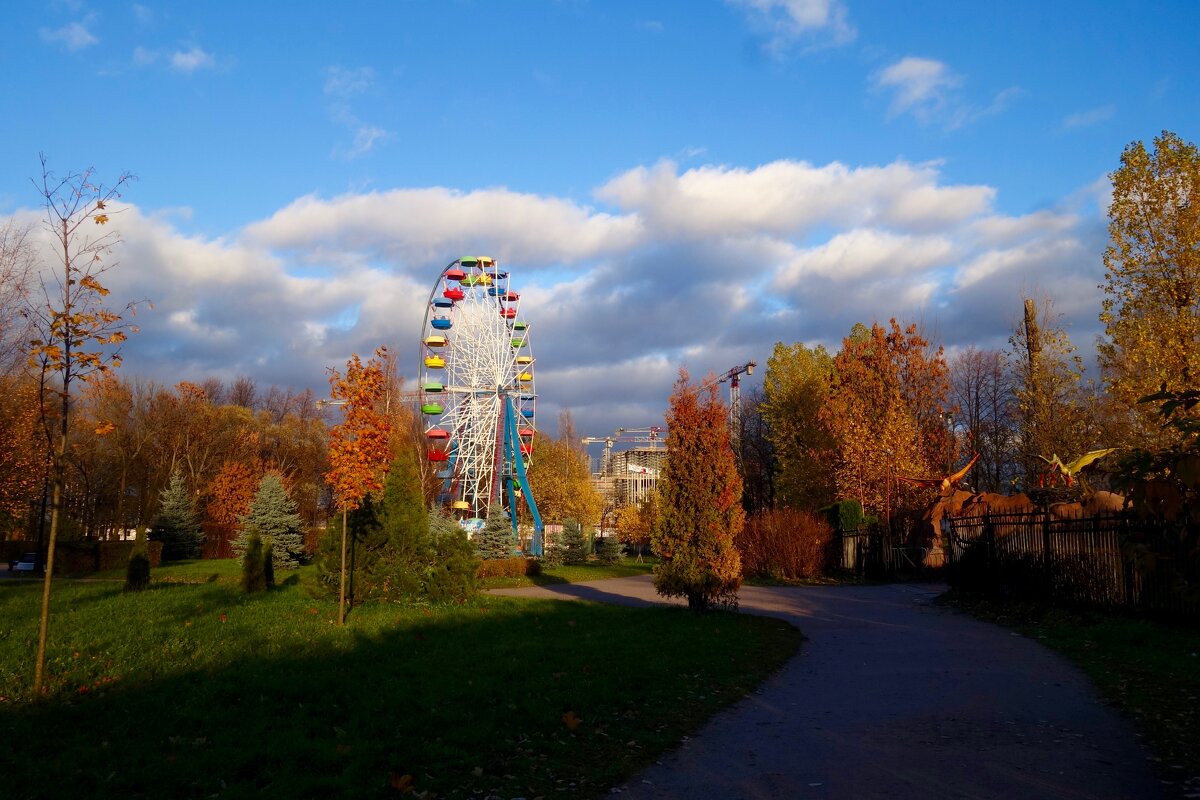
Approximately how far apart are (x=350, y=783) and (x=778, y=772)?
2876 millimetres

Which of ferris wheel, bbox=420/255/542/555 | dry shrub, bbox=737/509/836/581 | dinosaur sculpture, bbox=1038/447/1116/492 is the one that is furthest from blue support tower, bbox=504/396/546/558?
dinosaur sculpture, bbox=1038/447/1116/492

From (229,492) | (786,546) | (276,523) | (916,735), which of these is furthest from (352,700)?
(229,492)

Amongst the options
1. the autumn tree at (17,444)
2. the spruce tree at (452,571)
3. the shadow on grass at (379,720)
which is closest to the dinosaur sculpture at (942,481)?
the spruce tree at (452,571)

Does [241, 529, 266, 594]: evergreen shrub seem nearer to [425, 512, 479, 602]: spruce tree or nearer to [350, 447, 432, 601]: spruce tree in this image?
[350, 447, 432, 601]: spruce tree

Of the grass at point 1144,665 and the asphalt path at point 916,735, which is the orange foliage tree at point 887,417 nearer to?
the grass at point 1144,665

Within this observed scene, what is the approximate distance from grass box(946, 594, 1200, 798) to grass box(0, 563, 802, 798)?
11.8 ft

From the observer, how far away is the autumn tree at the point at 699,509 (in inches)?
607

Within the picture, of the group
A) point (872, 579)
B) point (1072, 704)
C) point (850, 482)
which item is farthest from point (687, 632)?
point (850, 482)

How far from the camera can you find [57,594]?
1698cm

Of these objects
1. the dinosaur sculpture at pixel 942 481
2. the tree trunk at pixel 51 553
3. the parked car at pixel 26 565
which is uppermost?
the dinosaur sculpture at pixel 942 481

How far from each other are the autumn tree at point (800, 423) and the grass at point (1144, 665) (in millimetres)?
21238

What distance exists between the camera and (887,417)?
30.8 m

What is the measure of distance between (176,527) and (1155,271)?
39.4 metres

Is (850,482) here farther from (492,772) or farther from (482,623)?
(492,772)
